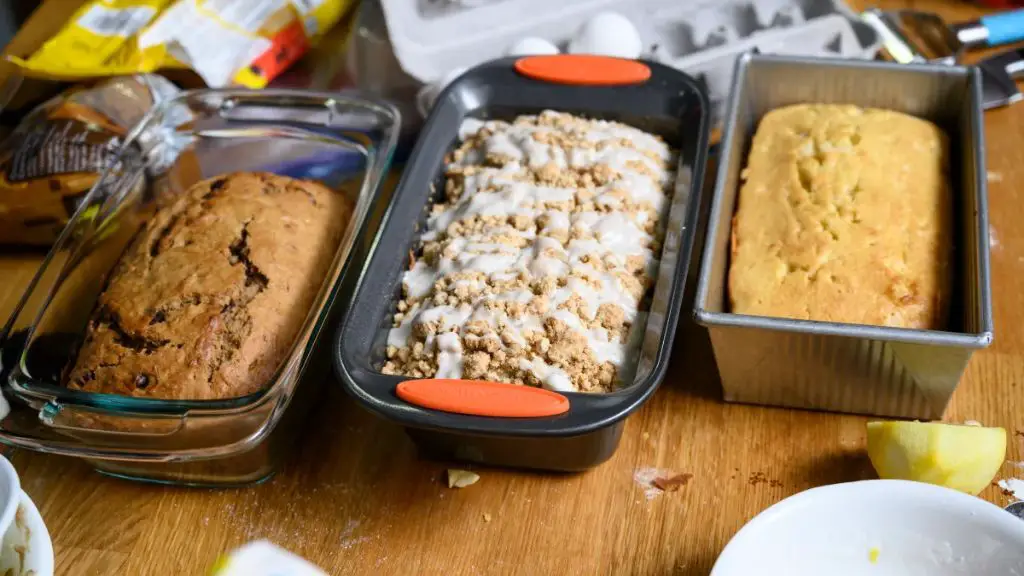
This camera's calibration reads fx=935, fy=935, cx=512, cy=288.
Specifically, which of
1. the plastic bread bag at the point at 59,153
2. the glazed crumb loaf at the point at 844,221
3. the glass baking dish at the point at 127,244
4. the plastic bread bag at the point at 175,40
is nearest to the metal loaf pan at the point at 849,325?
the glazed crumb loaf at the point at 844,221

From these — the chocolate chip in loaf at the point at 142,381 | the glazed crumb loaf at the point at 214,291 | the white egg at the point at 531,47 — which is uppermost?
the white egg at the point at 531,47

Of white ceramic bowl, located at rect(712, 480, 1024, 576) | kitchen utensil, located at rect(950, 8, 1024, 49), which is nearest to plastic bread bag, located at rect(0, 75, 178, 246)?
white ceramic bowl, located at rect(712, 480, 1024, 576)

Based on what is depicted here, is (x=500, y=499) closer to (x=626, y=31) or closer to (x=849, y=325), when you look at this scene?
(x=849, y=325)

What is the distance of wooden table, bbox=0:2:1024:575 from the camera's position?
0.87m

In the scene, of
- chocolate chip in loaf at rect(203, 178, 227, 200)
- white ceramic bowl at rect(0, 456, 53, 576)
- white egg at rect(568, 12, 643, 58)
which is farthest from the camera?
white egg at rect(568, 12, 643, 58)

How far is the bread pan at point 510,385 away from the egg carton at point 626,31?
0.52 ft

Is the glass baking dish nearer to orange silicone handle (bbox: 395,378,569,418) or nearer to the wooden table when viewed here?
the wooden table

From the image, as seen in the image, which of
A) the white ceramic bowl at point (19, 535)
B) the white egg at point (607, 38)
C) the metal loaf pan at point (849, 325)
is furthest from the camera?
the white egg at point (607, 38)

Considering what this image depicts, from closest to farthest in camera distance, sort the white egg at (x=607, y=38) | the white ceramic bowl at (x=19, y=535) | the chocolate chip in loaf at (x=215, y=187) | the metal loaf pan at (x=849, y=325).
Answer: the white ceramic bowl at (x=19, y=535)
the metal loaf pan at (x=849, y=325)
the chocolate chip in loaf at (x=215, y=187)
the white egg at (x=607, y=38)

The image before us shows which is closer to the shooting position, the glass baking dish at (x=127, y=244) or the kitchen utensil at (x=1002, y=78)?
the glass baking dish at (x=127, y=244)

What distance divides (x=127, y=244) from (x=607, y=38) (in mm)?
659

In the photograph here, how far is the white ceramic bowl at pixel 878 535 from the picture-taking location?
2.38 feet

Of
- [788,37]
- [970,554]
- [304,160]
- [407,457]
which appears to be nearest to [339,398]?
[407,457]

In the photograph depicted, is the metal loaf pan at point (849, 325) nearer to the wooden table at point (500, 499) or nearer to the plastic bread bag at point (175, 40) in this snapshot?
the wooden table at point (500, 499)
